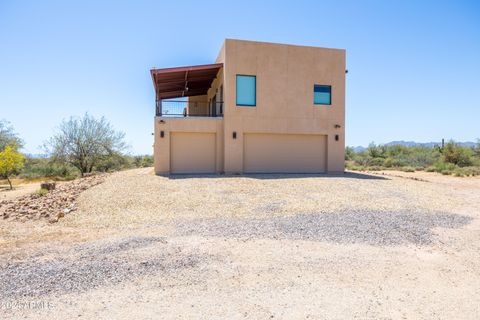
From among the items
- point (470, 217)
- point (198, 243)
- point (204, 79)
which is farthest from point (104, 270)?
point (204, 79)

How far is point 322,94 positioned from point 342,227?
1125 cm

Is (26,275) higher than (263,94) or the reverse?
the reverse

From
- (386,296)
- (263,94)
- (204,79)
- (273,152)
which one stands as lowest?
(386,296)

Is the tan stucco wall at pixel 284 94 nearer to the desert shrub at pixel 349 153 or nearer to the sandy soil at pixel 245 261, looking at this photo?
the sandy soil at pixel 245 261

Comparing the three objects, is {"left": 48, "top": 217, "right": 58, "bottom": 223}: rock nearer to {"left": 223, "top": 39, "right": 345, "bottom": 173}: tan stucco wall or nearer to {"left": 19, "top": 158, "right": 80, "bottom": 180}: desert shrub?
{"left": 223, "top": 39, "right": 345, "bottom": 173}: tan stucco wall

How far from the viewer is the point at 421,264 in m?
5.09

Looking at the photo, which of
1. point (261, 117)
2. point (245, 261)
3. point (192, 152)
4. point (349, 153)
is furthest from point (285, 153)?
point (349, 153)

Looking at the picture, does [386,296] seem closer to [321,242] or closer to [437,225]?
[321,242]

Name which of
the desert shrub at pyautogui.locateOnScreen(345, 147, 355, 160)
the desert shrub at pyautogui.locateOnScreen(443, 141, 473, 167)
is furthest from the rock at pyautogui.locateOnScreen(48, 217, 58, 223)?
the desert shrub at pyautogui.locateOnScreen(345, 147, 355, 160)

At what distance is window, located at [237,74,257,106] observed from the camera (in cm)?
1593

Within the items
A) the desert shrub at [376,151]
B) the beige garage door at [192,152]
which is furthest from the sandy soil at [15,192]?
the desert shrub at [376,151]

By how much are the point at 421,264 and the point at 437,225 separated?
2.87 m

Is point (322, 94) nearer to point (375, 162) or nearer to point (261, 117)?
point (261, 117)

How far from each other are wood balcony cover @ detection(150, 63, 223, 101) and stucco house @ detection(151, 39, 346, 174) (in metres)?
0.07
